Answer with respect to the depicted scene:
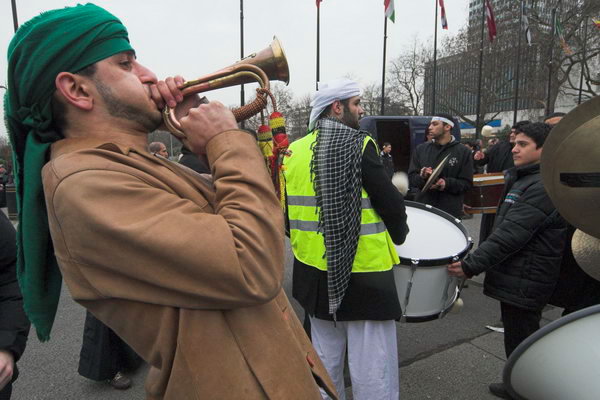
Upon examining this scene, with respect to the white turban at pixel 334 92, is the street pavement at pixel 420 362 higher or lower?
lower

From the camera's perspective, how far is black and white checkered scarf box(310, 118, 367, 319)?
6.90 ft

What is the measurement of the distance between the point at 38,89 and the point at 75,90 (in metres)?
0.08

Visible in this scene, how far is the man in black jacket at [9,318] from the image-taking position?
1.55 metres

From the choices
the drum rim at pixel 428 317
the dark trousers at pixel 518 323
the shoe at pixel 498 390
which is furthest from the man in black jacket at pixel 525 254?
the shoe at pixel 498 390

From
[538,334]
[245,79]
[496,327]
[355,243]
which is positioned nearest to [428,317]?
[355,243]

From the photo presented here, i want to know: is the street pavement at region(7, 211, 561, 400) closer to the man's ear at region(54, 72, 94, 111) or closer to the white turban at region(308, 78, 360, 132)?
the white turban at region(308, 78, 360, 132)

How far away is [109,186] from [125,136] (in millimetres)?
242

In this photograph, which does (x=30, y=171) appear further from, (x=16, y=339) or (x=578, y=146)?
(x=578, y=146)

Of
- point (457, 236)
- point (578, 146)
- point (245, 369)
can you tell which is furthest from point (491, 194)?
point (245, 369)

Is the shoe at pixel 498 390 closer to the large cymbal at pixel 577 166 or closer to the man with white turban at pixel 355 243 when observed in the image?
the man with white turban at pixel 355 243

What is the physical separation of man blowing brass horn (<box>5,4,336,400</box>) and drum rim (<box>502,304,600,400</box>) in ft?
2.28

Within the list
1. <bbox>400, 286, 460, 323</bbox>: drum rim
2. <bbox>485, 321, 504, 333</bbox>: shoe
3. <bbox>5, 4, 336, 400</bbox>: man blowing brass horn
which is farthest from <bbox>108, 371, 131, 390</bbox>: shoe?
<bbox>485, 321, 504, 333</bbox>: shoe

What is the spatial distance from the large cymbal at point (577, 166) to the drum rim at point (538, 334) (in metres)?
0.27

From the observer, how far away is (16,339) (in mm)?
1607
